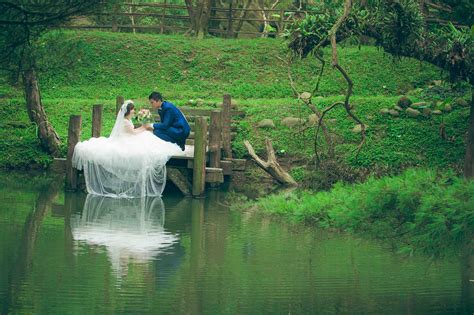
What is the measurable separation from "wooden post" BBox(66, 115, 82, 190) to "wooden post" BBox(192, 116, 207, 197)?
2339mm

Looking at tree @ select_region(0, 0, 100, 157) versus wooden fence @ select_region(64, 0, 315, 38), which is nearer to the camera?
tree @ select_region(0, 0, 100, 157)

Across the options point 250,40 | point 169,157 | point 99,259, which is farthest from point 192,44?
point 99,259

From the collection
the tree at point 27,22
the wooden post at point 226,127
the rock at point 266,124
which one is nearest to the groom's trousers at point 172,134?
the wooden post at point 226,127

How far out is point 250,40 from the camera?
34594 mm

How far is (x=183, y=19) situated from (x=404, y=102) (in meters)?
13.1

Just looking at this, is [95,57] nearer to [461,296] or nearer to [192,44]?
[192,44]

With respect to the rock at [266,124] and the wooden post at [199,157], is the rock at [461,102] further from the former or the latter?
the wooden post at [199,157]

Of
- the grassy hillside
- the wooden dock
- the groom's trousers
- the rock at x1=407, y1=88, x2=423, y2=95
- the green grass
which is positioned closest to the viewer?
the green grass

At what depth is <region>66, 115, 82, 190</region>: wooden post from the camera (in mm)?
21859

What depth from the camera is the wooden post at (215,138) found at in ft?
74.6

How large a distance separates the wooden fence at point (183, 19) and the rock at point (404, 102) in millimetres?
8125

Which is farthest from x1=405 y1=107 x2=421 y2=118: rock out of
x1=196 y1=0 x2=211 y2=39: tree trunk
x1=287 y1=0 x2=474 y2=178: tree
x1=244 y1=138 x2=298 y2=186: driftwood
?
x1=196 y1=0 x2=211 y2=39: tree trunk

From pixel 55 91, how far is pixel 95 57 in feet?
7.75

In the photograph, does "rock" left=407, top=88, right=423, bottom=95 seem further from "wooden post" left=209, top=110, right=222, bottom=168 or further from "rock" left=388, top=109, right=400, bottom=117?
"wooden post" left=209, top=110, right=222, bottom=168
